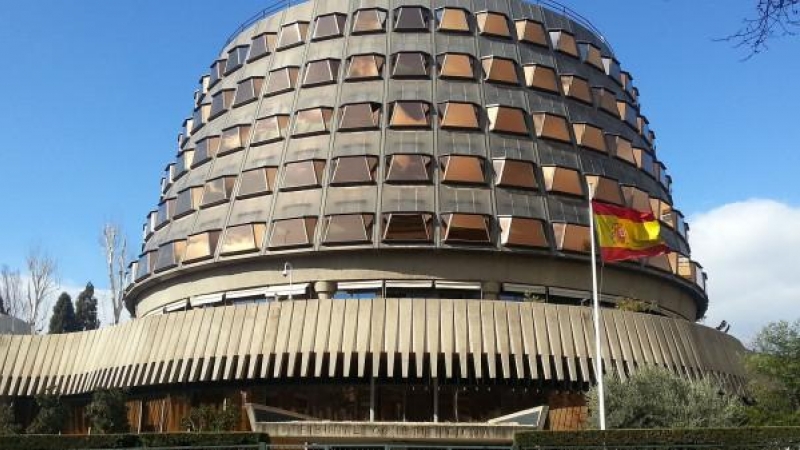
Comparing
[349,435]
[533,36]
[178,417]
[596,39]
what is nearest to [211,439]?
[349,435]

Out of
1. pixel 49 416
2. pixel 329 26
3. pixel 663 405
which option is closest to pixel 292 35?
pixel 329 26

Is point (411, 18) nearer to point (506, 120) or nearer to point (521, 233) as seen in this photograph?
point (506, 120)

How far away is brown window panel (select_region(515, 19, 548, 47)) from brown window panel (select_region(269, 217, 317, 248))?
1829 cm

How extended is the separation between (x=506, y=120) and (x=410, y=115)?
17.8 feet

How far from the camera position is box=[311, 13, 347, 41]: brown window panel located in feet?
160

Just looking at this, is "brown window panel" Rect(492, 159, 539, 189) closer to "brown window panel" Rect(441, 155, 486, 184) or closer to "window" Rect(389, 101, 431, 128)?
"brown window panel" Rect(441, 155, 486, 184)

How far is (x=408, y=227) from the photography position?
40.1m

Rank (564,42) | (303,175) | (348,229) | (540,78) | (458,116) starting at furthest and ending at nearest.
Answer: (564,42), (540,78), (458,116), (303,175), (348,229)

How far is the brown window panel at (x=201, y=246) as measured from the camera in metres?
43.5

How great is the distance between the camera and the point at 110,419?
35.8m

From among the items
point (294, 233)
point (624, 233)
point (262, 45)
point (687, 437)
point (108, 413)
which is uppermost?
point (262, 45)

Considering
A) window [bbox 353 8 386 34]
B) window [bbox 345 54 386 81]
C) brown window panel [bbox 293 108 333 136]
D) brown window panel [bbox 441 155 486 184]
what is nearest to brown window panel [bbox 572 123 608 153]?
brown window panel [bbox 441 155 486 184]

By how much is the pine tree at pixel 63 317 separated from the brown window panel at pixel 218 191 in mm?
47738

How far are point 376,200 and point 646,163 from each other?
766 inches
